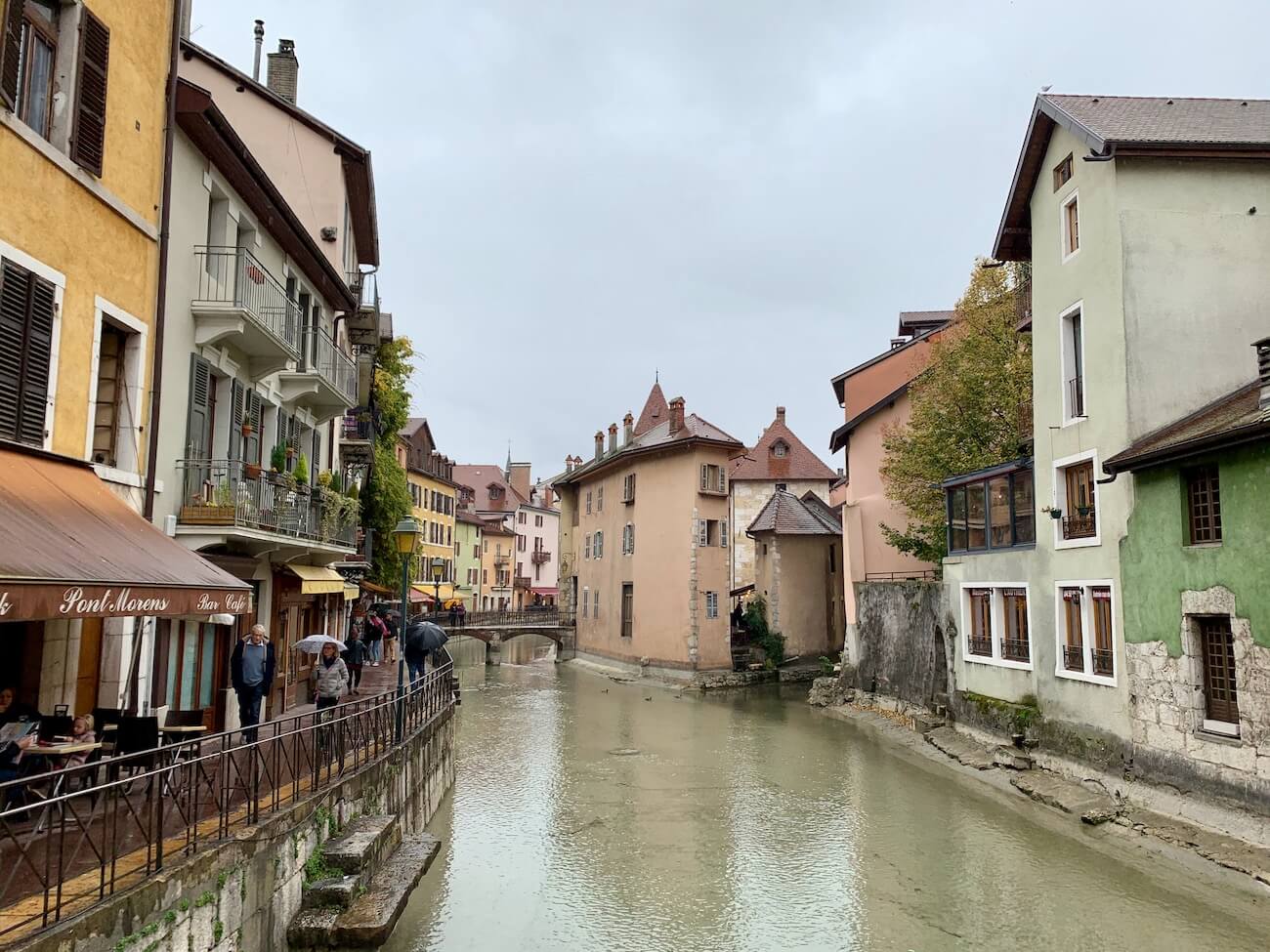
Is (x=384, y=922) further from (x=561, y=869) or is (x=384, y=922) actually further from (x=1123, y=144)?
(x=1123, y=144)

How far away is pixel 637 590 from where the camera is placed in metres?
42.4

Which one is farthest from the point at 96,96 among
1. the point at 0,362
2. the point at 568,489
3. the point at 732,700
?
the point at 568,489

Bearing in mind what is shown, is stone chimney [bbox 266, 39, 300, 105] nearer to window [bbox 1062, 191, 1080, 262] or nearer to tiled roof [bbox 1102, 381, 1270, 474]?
window [bbox 1062, 191, 1080, 262]

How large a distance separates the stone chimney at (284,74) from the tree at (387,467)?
25.4 feet

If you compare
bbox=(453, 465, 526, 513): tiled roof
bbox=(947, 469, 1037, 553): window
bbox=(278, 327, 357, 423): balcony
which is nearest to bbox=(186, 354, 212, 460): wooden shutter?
bbox=(278, 327, 357, 423): balcony

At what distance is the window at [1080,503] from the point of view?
17.8m

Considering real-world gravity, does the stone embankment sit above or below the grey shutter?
below

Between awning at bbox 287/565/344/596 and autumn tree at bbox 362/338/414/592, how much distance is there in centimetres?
1079

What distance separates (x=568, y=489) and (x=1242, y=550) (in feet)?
147

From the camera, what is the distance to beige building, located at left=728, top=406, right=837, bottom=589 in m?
57.2

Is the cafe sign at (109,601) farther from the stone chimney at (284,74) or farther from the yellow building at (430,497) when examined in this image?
the yellow building at (430,497)

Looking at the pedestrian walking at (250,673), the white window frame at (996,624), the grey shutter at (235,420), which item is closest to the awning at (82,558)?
the pedestrian walking at (250,673)

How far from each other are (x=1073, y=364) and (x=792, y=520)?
24.1m

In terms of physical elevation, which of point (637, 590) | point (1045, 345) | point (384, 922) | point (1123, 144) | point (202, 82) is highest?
point (202, 82)
